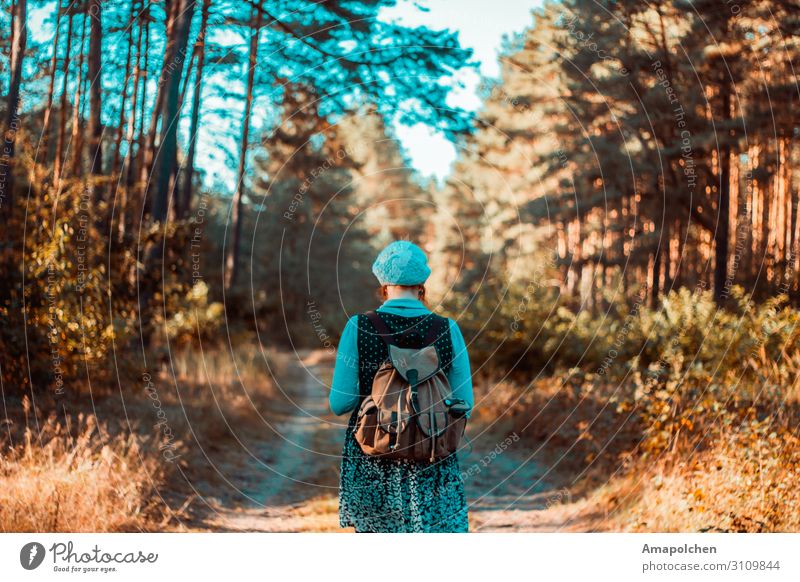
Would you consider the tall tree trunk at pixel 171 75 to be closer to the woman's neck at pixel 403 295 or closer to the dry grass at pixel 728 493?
the woman's neck at pixel 403 295

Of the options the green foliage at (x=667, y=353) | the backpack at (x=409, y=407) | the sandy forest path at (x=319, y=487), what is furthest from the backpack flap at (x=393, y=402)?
the green foliage at (x=667, y=353)

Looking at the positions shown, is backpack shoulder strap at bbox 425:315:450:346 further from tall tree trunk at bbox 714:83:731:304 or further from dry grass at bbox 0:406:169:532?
tall tree trunk at bbox 714:83:731:304

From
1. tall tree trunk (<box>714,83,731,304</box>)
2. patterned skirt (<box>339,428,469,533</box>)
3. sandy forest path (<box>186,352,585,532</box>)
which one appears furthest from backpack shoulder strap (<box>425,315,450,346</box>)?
tall tree trunk (<box>714,83,731,304</box>)

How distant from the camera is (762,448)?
5.23m

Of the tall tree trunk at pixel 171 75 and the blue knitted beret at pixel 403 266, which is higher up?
the tall tree trunk at pixel 171 75

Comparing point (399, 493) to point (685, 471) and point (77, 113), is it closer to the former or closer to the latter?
point (685, 471)

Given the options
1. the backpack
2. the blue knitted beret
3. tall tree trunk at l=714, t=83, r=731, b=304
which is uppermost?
tall tree trunk at l=714, t=83, r=731, b=304

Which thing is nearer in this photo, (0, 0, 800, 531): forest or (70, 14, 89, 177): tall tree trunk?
(0, 0, 800, 531): forest

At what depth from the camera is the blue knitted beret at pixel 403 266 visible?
3.50 meters

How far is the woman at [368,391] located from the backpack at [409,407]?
6cm

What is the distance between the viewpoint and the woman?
11.3ft

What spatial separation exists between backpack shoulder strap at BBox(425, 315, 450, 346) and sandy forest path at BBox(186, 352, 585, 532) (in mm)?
3213
